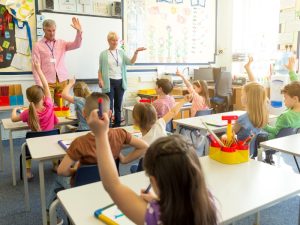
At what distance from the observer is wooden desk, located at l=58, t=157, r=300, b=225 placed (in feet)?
4.02

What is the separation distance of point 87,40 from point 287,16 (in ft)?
11.7

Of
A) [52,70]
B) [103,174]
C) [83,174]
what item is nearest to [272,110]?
[52,70]

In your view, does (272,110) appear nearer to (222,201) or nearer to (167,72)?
(167,72)

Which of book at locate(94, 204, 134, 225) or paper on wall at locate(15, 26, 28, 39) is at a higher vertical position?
paper on wall at locate(15, 26, 28, 39)

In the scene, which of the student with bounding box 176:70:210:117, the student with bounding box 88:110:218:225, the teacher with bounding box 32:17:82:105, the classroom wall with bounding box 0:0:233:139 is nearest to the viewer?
the student with bounding box 88:110:218:225

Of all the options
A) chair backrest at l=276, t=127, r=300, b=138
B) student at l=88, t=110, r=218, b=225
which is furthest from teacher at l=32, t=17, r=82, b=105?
student at l=88, t=110, r=218, b=225

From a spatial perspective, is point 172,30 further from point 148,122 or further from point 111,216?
point 111,216

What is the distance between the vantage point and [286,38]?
5691mm

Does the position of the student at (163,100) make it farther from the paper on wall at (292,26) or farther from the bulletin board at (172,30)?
the paper on wall at (292,26)

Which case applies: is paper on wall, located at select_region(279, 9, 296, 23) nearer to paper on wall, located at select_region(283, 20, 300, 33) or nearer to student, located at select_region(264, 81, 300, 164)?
paper on wall, located at select_region(283, 20, 300, 33)

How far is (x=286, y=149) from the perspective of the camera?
207cm

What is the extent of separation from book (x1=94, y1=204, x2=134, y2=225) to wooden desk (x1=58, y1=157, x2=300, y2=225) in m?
0.02

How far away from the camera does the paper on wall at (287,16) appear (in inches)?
217

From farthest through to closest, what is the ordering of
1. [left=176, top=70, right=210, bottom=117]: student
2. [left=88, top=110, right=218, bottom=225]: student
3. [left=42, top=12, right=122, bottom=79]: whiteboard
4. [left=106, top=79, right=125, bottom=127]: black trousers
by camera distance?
[left=42, top=12, right=122, bottom=79]: whiteboard → [left=106, top=79, right=125, bottom=127]: black trousers → [left=176, top=70, right=210, bottom=117]: student → [left=88, top=110, right=218, bottom=225]: student
